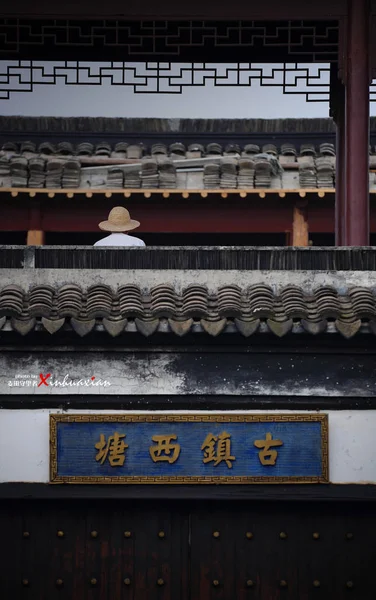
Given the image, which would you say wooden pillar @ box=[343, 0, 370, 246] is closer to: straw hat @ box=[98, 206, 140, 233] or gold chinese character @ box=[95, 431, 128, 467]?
gold chinese character @ box=[95, 431, 128, 467]

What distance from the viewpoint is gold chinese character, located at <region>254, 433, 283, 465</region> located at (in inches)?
355

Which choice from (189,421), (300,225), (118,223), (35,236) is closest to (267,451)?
(189,421)

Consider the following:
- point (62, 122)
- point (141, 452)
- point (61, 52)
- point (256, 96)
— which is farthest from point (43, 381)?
point (256, 96)

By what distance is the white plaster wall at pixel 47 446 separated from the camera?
29.7 feet

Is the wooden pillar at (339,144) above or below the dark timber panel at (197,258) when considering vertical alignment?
above

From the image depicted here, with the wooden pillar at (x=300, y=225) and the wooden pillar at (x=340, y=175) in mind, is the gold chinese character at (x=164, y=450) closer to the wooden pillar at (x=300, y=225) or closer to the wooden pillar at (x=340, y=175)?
the wooden pillar at (x=340, y=175)

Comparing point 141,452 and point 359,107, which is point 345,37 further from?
point 141,452

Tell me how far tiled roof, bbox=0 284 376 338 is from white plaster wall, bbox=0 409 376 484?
0.79 meters

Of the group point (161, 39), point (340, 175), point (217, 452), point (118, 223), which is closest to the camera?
point (217, 452)

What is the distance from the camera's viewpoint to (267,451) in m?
9.04
